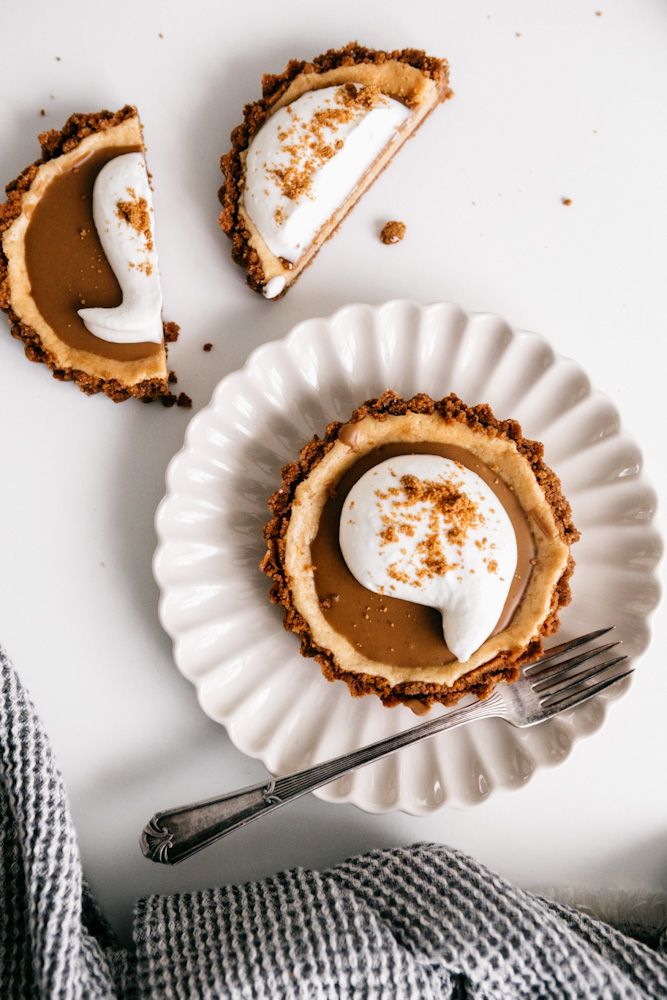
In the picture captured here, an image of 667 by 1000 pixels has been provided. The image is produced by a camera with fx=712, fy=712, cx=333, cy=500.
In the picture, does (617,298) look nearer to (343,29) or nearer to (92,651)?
(343,29)

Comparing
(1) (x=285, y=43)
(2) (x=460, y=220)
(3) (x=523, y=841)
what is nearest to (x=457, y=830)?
(3) (x=523, y=841)

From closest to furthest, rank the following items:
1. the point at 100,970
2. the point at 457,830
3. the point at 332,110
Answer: the point at 100,970 < the point at 332,110 < the point at 457,830

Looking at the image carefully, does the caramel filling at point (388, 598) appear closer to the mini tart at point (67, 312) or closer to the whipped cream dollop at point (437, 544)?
the whipped cream dollop at point (437, 544)

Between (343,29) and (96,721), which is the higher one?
(343,29)

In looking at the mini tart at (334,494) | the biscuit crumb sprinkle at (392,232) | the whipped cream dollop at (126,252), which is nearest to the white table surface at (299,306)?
the biscuit crumb sprinkle at (392,232)

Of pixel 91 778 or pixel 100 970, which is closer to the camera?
pixel 100 970

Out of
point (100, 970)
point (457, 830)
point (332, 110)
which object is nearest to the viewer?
point (100, 970)

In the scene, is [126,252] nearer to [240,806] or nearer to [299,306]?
[299,306]
